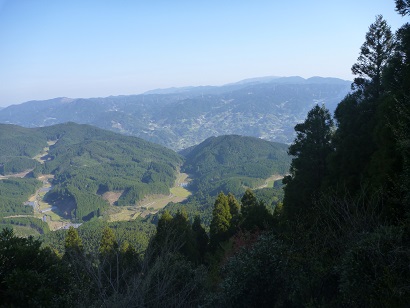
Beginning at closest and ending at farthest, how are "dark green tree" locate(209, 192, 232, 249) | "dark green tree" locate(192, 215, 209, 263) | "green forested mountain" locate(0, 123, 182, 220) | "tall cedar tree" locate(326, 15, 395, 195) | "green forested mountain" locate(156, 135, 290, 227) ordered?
1. "tall cedar tree" locate(326, 15, 395, 195)
2. "dark green tree" locate(209, 192, 232, 249)
3. "dark green tree" locate(192, 215, 209, 263)
4. "green forested mountain" locate(156, 135, 290, 227)
5. "green forested mountain" locate(0, 123, 182, 220)

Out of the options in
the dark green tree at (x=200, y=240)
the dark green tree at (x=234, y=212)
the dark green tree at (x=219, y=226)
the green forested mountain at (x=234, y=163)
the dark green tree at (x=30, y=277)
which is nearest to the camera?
the dark green tree at (x=30, y=277)

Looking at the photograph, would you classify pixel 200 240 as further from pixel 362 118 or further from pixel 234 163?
pixel 234 163

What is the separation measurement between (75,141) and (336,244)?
205 m

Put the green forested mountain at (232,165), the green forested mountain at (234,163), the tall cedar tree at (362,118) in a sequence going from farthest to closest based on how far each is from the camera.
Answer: the green forested mountain at (234,163)
the green forested mountain at (232,165)
the tall cedar tree at (362,118)

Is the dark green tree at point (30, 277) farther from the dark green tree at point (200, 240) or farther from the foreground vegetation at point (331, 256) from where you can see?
the dark green tree at point (200, 240)

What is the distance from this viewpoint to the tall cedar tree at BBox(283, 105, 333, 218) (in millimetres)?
15594

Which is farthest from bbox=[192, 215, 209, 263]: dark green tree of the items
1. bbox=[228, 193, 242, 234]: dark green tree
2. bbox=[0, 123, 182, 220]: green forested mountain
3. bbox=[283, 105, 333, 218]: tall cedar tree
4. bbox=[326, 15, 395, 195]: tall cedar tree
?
bbox=[0, 123, 182, 220]: green forested mountain

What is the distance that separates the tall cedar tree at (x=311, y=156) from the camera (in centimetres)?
1559

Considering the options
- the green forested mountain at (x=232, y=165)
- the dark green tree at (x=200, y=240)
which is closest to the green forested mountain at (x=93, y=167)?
the green forested mountain at (x=232, y=165)

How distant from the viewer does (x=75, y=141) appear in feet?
637

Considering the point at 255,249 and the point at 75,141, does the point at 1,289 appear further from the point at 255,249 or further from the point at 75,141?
the point at 75,141

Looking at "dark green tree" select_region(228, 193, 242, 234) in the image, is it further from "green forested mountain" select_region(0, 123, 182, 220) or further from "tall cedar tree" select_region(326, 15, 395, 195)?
"green forested mountain" select_region(0, 123, 182, 220)

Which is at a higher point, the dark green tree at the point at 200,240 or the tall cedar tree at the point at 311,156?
the tall cedar tree at the point at 311,156

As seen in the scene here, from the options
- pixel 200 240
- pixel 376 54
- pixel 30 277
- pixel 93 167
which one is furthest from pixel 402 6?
pixel 93 167
